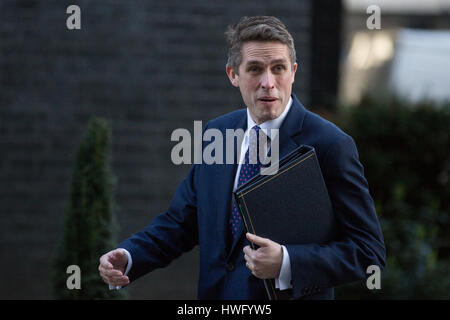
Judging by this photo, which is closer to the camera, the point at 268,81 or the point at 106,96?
the point at 268,81

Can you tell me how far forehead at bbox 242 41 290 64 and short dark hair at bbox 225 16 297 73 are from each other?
0.01 meters

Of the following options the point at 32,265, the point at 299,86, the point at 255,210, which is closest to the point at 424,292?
the point at 299,86

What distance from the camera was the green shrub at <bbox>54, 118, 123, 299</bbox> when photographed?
3.56 meters

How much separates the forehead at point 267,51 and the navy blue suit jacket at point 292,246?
24cm

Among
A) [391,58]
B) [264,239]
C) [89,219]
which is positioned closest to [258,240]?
[264,239]

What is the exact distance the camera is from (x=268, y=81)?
2.04 metres

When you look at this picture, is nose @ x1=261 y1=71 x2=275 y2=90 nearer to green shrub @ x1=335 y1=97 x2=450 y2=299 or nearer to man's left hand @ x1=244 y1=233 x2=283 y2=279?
man's left hand @ x1=244 y1=233 x2=283 y2=279

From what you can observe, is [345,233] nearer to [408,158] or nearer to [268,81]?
[268,81]

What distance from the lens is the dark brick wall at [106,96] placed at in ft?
19.7

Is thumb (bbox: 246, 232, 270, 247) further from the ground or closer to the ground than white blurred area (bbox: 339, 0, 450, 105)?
closer to the ground

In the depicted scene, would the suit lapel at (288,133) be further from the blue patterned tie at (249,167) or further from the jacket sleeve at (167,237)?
the jacket sleeve at (167,237)

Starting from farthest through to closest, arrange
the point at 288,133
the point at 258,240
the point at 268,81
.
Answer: the point at 288,133 < the point at 268,81 < the point at 258,240

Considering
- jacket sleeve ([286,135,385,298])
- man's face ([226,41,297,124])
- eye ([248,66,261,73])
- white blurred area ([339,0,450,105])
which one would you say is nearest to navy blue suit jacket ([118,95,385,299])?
jacket sleeve ([286,135,385,298])

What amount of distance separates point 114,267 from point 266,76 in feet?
3.01
